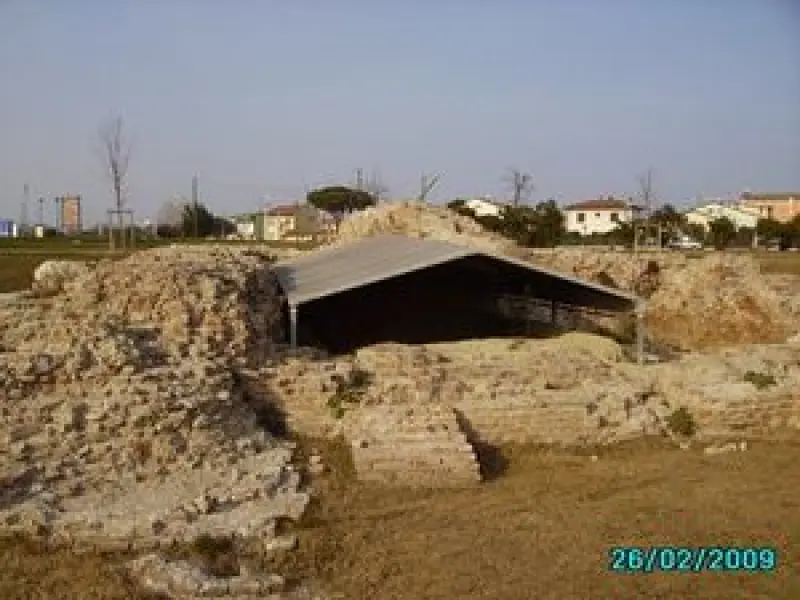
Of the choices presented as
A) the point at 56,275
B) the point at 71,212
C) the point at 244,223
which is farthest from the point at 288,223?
the point at 56,275

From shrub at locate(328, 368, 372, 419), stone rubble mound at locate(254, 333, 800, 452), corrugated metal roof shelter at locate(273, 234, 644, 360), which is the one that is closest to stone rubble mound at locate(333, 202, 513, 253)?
corrugated metal roof shelter at locate(273, 234, 644, 360)

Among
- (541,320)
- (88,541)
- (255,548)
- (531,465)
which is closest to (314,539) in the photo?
(255,548)

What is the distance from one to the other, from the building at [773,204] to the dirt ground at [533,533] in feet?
256

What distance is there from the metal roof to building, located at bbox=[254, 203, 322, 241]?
138 ft

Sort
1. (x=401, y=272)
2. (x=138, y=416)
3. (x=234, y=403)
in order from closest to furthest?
(x=138, y=416) → (x=234, y=403) → (x=401, y=272)

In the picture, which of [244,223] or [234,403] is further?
[244,223]

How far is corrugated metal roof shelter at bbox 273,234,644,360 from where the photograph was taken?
1426 cm

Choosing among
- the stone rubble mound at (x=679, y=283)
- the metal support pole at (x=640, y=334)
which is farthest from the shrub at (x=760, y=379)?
the stone rubble mound at (x=679, y=283)

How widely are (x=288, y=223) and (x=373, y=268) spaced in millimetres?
60826

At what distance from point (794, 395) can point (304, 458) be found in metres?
6.41

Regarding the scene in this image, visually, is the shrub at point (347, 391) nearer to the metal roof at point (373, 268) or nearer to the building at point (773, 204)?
the metal roof at point (373, 268)

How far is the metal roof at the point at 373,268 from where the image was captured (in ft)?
46.6

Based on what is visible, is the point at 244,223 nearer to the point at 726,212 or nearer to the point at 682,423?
the point at 726,212

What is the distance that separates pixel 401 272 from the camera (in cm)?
1428
